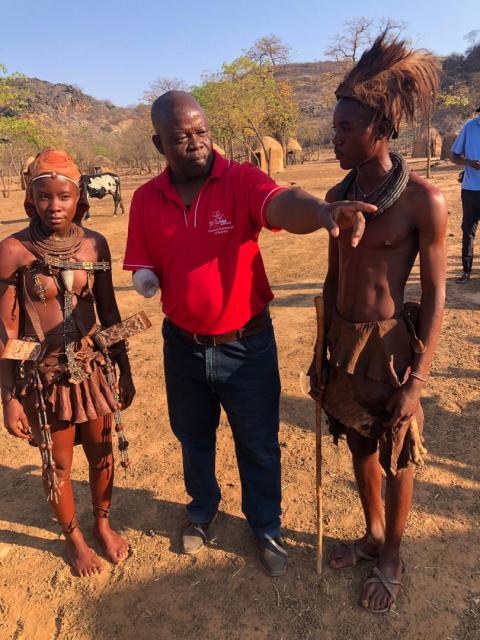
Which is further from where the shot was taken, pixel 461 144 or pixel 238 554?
pixel 461 144

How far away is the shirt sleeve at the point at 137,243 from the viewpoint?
1912 millimetres

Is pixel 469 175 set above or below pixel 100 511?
above

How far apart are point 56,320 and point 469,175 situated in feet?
16.3

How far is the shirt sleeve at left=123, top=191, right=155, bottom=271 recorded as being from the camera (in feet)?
6.27

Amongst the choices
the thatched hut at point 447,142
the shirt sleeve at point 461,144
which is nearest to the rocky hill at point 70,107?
the thatched hut at point 447,142

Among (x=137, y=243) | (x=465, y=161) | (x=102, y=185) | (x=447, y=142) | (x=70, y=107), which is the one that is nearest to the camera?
(x=137, y=243)

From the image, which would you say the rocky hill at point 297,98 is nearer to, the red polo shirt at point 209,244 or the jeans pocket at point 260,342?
the red polo shirt at point 209,244

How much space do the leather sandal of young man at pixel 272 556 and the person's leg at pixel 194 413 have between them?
0.37m

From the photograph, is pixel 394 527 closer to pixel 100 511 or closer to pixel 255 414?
pixel 255 414

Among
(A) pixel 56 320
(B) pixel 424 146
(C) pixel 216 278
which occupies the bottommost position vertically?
(A) pixel 56 320

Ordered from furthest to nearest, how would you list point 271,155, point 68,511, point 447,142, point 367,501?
point 271,155, point 447,142, point 68,511, point 367,501

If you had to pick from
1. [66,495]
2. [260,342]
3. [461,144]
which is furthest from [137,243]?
[461,144]

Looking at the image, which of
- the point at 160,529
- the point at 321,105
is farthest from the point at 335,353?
the point at 321,105

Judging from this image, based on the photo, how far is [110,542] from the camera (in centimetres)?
237
